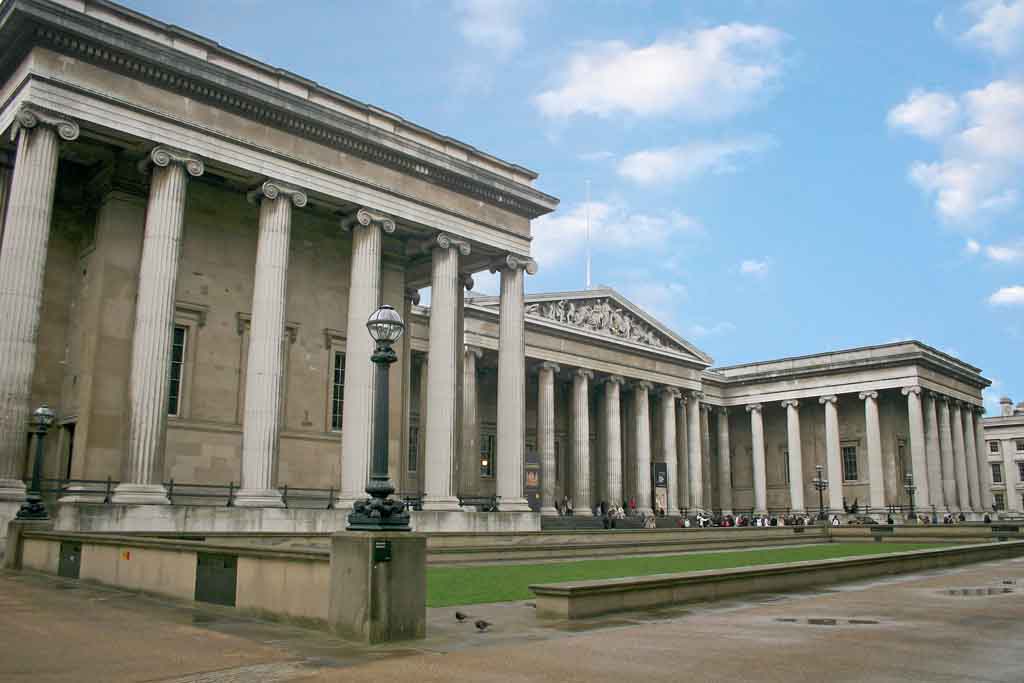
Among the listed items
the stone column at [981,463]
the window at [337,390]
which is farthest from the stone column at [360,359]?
the stone column at [981,463]

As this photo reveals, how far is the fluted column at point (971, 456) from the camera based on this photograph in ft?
243

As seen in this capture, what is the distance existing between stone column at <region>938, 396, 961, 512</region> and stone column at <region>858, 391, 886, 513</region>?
493 centimetres

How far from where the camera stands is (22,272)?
2431 centimetres

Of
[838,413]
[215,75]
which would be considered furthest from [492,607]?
[838,413]

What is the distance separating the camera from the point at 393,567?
10.9 m

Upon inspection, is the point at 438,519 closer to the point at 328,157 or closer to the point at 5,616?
the point at 328,157

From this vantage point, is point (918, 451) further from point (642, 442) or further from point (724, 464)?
point (642, 442)

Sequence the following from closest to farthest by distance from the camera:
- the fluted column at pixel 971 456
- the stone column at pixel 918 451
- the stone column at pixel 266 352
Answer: the stone column at pixel 266 352
the stone column at pixel 918 451
the fluted column at pixel 971 456

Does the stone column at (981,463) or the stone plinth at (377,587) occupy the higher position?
the stone column at (981,463)

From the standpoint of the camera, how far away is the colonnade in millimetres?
24359

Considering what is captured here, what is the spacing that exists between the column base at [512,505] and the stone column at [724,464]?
43.0 metres

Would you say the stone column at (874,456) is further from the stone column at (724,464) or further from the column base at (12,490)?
the column base at (12,490)

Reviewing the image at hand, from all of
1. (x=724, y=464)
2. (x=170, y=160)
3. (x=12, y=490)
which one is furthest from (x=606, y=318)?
(x=12, y=490)

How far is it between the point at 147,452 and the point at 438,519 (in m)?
11.0
